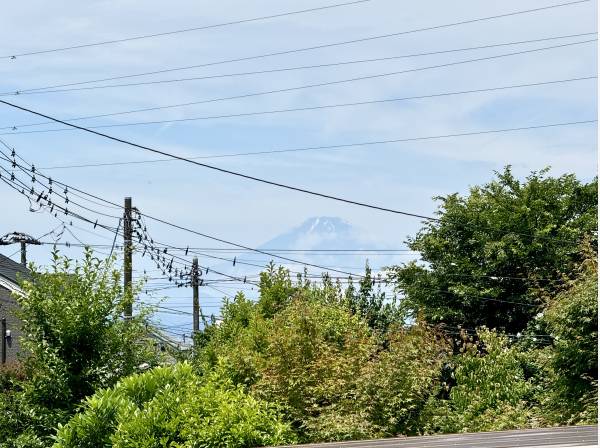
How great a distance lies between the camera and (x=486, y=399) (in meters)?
23.6

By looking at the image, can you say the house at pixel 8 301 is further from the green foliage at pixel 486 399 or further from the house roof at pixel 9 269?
the green foliage at pixel 486 399

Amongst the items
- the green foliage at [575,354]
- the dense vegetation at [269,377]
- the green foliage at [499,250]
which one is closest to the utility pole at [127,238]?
the dense vegetation at [269,377]

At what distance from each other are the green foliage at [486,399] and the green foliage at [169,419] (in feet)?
21.0

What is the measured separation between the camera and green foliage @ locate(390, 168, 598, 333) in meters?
43.0

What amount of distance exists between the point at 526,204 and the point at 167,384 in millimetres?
32572

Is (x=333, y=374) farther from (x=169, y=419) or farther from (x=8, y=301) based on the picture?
(x=8, y=301)

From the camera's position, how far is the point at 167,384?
15445 mm

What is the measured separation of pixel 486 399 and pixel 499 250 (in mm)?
20111

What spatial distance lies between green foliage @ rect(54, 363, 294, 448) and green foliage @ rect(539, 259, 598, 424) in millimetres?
8072

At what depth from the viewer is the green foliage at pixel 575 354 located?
21.2 m

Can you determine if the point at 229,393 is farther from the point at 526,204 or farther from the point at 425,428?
the point at 526,204

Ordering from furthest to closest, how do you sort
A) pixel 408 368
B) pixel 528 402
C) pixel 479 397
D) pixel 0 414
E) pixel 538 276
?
pixel 538 276 < pixel 528 402 < pixel 479 397 < pixel 408 368 < pixel 0 414

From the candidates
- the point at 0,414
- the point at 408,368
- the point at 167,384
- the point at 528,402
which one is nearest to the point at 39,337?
the point at 0,414

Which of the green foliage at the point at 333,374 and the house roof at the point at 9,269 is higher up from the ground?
the house roof at the point at 9,269
